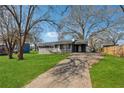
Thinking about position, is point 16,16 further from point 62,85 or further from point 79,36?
point 79,36

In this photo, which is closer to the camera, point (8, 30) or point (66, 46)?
point (8, 30)

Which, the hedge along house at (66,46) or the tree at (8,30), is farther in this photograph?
the hedge along house at (66,46)

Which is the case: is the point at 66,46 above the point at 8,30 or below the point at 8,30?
below

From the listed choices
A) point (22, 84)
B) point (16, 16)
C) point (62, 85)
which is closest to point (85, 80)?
point (62, 85)

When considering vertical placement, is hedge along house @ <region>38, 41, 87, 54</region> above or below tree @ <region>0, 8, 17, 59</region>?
below

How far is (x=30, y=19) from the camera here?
25.2m

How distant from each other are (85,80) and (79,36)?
36728 mm

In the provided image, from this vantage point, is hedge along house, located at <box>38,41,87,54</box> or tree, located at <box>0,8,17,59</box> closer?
tree, located at <box>0,8,17,59</box>

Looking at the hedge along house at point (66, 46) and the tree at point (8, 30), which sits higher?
the tree at point (8, 30)
